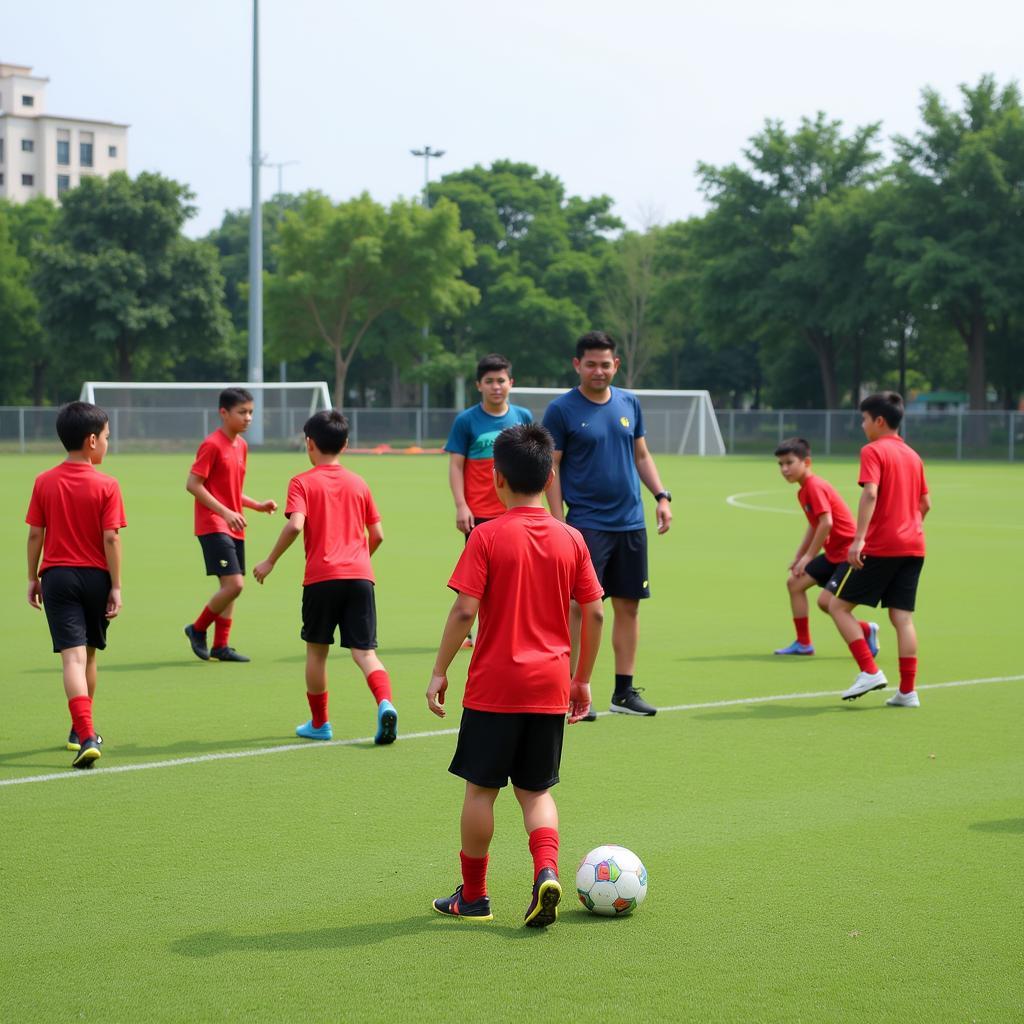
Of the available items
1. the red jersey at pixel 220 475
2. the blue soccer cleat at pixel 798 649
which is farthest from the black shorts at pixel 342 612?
the blue soccer cleat at pixel 798 649

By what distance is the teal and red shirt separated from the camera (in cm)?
995

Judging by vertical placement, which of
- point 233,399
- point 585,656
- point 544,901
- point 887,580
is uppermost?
point 233,399

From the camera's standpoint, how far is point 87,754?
657 cm

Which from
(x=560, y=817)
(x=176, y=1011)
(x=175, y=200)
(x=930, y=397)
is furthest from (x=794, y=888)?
(x=930, y=397)

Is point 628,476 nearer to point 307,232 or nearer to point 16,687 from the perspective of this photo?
point 16,687

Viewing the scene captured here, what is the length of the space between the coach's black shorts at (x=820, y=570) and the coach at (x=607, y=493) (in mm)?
2239

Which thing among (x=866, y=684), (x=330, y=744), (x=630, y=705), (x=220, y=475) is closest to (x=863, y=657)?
(x=866, y=684)

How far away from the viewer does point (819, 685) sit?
29.5 ft

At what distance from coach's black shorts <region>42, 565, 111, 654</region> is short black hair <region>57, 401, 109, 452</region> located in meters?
0.62

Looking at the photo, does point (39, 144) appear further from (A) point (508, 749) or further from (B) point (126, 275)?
(A) point (508, 749)

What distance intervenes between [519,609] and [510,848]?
1344 millimetres

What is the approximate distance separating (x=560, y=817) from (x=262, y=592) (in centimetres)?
841

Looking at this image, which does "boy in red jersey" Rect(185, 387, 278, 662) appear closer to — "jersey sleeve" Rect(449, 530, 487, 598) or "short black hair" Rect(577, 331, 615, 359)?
"short black hair" Rect(577, 331, 615, 359)

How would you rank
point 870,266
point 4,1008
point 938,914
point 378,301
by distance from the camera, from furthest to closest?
point 378,301, point 870,266, point 938,914, point 4,1008
